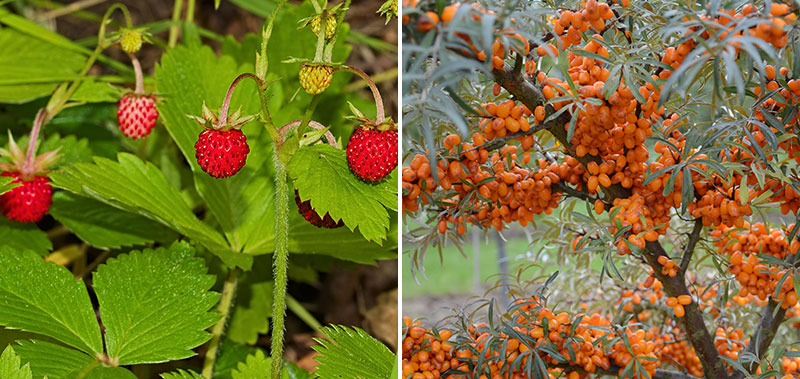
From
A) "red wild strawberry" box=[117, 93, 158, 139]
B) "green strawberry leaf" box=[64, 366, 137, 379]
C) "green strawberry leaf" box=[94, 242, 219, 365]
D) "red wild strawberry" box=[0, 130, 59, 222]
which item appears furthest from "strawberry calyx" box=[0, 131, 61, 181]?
"green strawberry leaf" box=[64, 366, 137, 379]

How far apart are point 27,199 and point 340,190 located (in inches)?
20.1

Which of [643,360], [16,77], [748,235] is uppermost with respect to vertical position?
[16,77]

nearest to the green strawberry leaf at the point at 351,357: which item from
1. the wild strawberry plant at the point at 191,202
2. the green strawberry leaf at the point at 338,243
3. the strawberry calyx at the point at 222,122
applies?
the wild strawberry plant at the point at 191,202

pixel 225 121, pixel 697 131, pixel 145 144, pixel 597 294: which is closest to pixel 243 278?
pixel 145 144

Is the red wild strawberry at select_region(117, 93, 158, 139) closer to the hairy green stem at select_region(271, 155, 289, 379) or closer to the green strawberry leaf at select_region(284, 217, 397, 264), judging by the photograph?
the green strawberry leaf at select_region(284, 217, 397, 264)

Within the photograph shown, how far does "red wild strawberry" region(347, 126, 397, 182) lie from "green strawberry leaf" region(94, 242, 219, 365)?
0.25m

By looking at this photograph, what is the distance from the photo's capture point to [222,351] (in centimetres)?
102

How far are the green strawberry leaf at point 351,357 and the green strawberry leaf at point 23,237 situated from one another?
51 cm

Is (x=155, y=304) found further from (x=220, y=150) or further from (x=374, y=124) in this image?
(x=374, y=124)

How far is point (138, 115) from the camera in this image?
1.02 meters

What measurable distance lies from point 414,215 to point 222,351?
39 cm

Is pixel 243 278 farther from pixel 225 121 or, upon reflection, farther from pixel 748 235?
pixel 748 235

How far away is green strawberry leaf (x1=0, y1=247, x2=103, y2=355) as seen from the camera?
76 centimetres

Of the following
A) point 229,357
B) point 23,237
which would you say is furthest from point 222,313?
point 23,237
